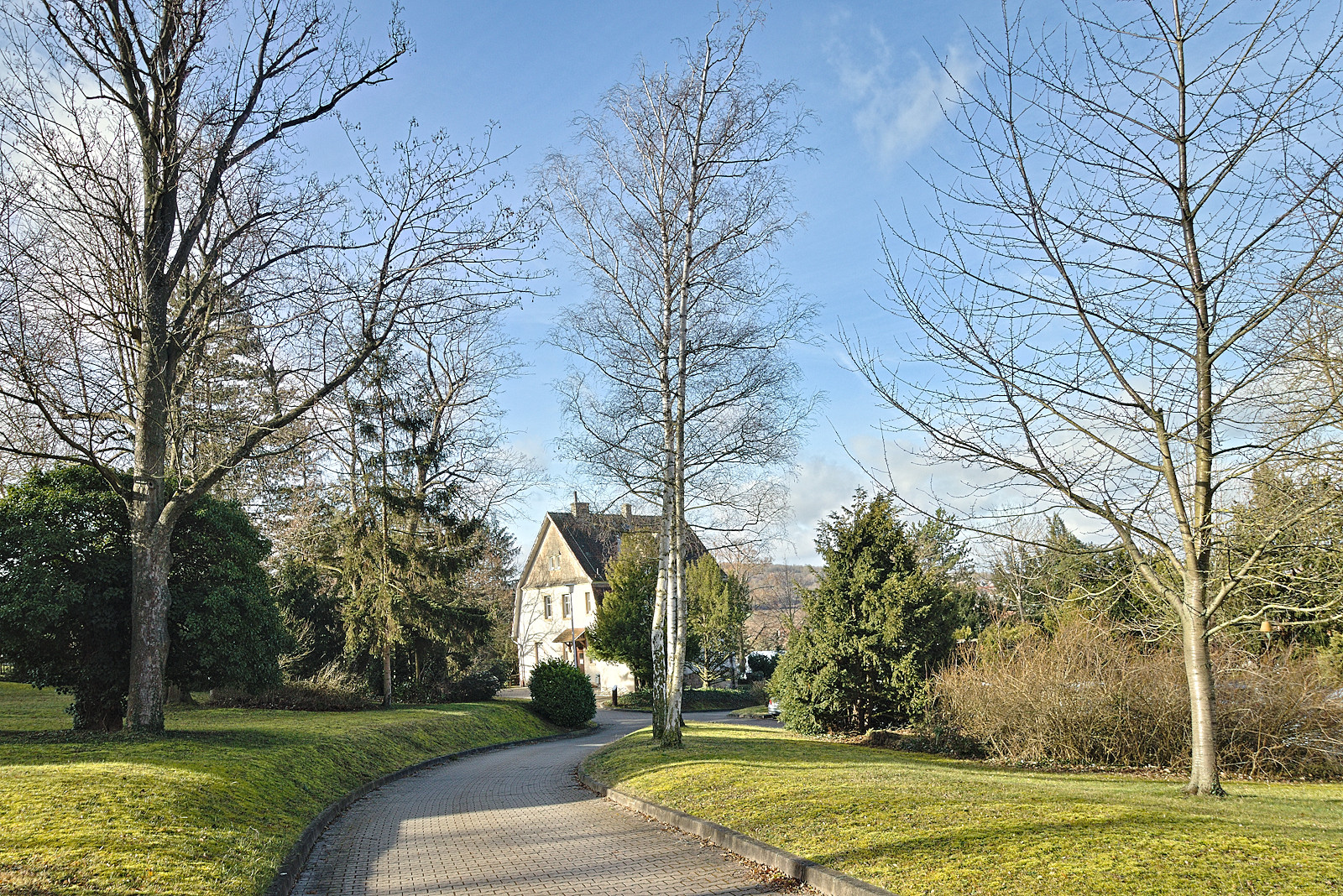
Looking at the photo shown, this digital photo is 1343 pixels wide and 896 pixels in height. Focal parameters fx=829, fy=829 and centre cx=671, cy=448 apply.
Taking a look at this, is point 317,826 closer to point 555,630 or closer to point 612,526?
point 612,526

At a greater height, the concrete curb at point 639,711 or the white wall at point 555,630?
the white wall at point 555,630

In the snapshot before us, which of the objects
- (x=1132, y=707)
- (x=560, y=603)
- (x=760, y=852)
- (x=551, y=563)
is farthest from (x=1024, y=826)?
Result: (x=551, y=563)

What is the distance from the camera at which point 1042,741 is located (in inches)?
581

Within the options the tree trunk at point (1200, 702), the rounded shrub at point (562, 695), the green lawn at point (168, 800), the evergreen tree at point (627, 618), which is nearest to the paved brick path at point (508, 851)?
the green lawn at point (168, 800)

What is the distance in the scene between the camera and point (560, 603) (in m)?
52.5

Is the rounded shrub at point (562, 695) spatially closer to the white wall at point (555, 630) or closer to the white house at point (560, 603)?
the white house at point (560, 603)

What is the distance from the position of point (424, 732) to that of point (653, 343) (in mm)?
11766

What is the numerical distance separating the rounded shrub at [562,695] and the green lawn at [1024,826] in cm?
1820

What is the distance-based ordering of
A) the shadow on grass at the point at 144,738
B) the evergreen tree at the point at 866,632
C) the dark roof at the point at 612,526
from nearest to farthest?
the shadow on grass at the point at 144,738, the dark roof at the point at 612,526, the evergreen tree at the point at 866,632

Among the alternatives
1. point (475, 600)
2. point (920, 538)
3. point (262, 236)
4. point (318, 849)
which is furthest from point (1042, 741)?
point (475, 600)

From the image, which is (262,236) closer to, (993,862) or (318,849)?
(318,849)

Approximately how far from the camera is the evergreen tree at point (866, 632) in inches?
760

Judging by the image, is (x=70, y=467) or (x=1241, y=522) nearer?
(x=1241, y=522)

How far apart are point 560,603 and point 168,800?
44575mm
